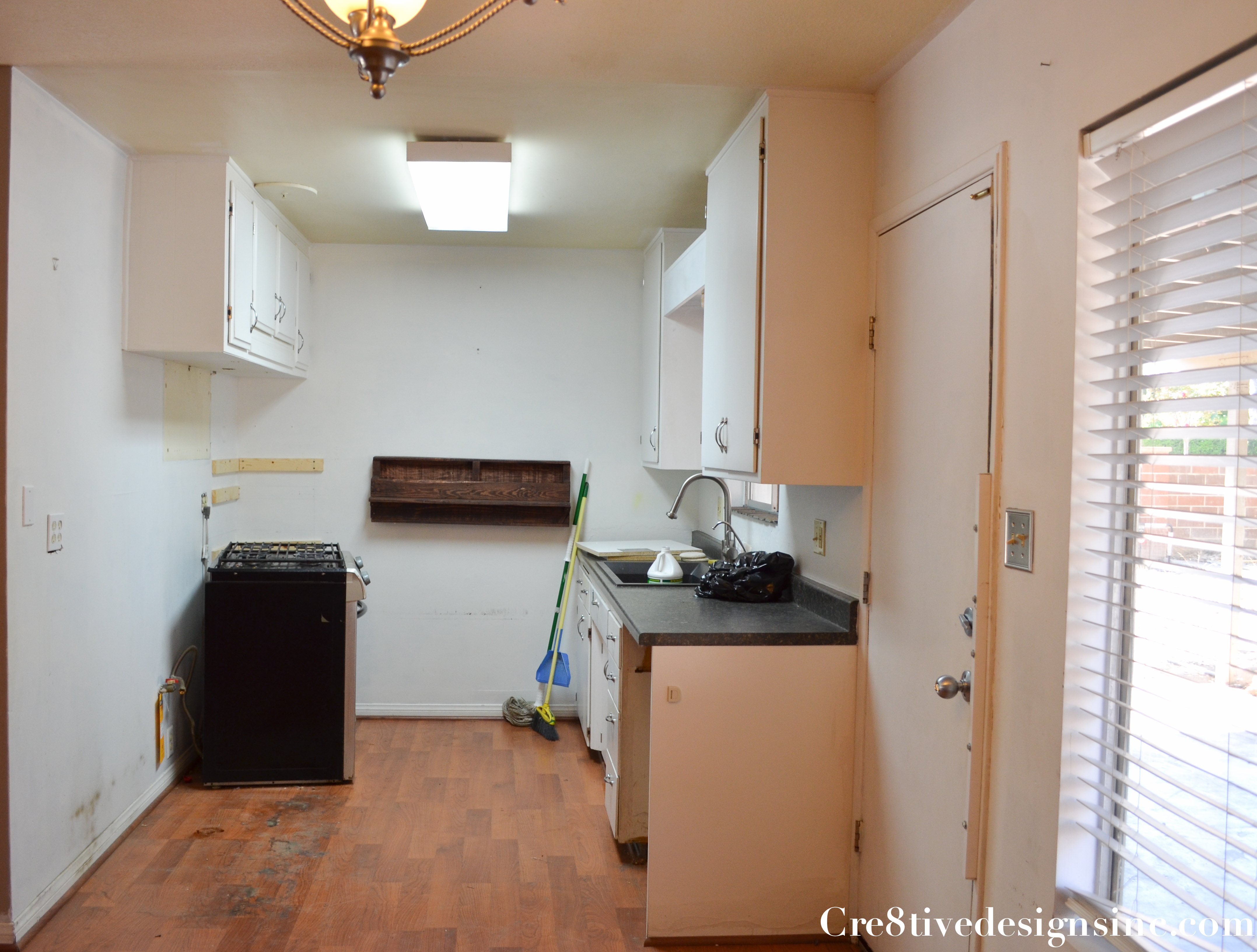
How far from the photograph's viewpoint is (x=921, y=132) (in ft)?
7.02

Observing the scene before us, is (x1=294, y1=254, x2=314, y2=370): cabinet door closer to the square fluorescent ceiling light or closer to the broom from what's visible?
the square fluorescent ceiling light

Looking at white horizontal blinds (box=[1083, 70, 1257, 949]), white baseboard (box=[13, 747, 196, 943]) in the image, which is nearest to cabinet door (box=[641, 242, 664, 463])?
white baseboard (box=[13, 747, 196, 943])

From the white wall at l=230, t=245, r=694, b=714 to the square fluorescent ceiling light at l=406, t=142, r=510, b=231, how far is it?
73 centimetres

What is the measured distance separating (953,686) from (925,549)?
365 mm

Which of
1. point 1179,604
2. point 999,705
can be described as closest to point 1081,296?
point 1179,604

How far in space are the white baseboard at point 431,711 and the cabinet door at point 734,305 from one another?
7.01 ft

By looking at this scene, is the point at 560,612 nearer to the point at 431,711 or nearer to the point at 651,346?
the point at 431,711

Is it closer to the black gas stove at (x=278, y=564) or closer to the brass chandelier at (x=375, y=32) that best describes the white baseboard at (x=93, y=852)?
the black gas stove at (x=278, y=564)

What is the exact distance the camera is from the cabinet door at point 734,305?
2469 mm

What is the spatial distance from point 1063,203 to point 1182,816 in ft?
3.38

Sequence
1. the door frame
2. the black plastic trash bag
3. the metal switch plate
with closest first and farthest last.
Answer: the metal switch plate < the door frame < the black plastic trash bag

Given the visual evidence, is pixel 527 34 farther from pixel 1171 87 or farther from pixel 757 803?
pixel 757 803

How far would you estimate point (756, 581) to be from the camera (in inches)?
114

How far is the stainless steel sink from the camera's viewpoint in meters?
3.52
